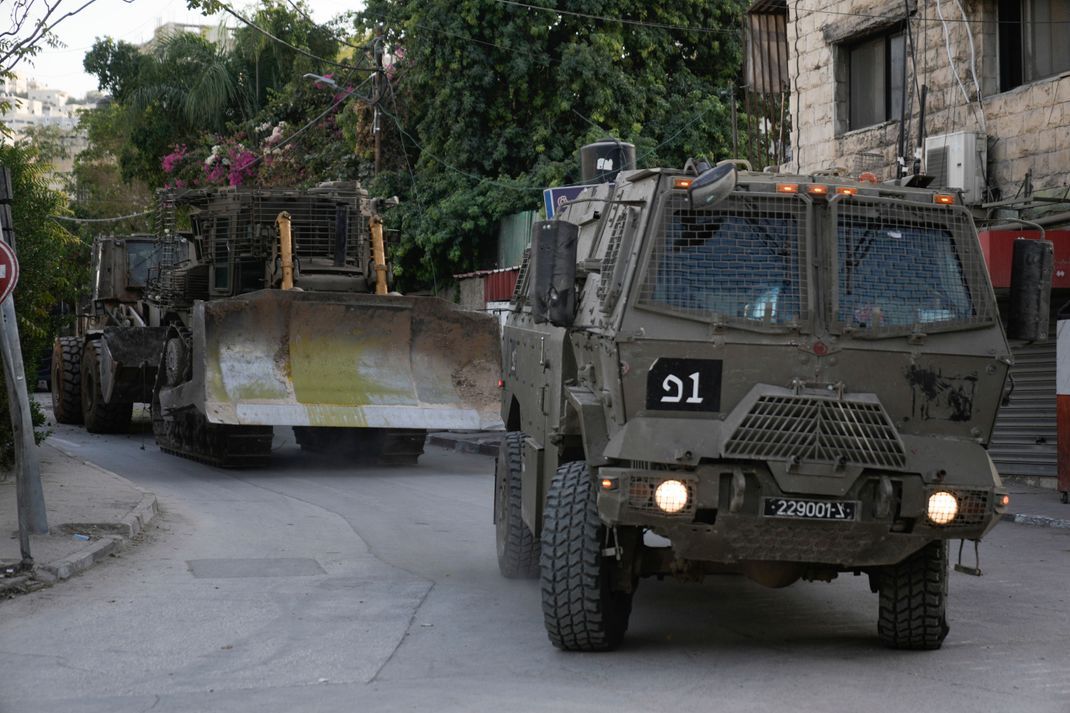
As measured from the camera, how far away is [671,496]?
20.6 feet

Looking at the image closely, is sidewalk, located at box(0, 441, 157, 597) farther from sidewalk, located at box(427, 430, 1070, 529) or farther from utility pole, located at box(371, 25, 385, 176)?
utility pole, located at box(371, 25, 385, 176)

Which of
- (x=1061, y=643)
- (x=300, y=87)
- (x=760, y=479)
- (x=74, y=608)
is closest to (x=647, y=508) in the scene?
(x=760, y=479)

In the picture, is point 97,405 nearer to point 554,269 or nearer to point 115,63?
point 554,269

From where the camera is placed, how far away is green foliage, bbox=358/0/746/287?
83.6 feet

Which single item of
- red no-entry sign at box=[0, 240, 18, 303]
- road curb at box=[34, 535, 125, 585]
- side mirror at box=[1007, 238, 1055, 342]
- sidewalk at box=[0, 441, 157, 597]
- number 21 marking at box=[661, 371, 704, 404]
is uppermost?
red no-entry sign at box=[0, 240, 18, 303]

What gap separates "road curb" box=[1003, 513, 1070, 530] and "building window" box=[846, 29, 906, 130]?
6.03 m

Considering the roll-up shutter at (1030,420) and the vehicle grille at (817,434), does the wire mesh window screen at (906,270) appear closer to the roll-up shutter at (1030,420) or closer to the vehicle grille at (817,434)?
the vehicle grille at (817,434)

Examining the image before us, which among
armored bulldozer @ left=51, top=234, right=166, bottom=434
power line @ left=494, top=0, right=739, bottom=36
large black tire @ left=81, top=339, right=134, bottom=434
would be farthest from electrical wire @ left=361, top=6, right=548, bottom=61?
large black tire @ left=81, top=339, right=134, bottom=434

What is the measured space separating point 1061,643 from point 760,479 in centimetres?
211

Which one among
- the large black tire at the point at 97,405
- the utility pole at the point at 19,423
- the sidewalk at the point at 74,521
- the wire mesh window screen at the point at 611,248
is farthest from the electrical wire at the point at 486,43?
the wire mesh window screen at the point at 611,248

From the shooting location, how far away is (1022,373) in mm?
15633

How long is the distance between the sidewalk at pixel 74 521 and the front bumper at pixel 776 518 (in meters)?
4.32

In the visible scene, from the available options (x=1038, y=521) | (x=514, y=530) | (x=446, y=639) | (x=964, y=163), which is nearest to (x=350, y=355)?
(x=964, y=163)

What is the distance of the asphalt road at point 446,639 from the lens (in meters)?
6.05
